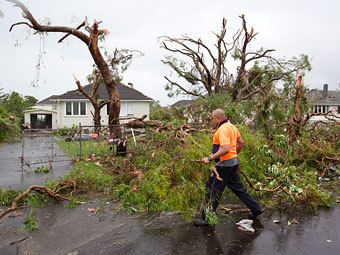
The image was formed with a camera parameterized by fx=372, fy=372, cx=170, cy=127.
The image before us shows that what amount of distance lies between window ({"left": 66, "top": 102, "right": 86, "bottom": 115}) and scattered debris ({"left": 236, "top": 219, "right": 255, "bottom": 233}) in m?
32.7

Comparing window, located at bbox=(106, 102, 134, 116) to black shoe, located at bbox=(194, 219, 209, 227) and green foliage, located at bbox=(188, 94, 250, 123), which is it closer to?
green foliage, located at bbox=(188, 94, 250, 123)

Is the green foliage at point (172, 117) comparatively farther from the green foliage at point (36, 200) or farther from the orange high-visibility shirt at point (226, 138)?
the orange high-visibility shirt at point (226, 138)

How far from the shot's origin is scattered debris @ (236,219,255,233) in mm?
5524

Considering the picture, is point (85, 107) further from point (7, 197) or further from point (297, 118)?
point (7, 197)

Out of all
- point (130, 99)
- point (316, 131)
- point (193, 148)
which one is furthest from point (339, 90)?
point (193, 148)

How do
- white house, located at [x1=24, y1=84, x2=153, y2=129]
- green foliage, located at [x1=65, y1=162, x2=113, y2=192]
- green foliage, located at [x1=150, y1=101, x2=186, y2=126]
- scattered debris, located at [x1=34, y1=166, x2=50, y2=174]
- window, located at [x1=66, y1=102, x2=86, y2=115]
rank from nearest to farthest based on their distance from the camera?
green foliage, located at [x1=65, y1=162, x2=113, y2=192]
scattered debris, located at [x1=34, y1=166, x2=50, y2=174]
green foliage, located at [x1=150, y1=101, x2=186, y2=126]
white house, located at [x1=24, y1=84, x2=153, y2=129]
window, located at [x1=66, y1=102, x2=86, y2=115]

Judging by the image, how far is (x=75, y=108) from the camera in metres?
36.9

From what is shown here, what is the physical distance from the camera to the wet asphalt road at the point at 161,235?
4.93 meters

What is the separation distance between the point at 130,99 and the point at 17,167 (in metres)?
26.3

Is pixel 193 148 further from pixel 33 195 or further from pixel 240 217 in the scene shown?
pixel 33 195

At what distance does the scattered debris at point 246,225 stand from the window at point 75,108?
32.7 metres

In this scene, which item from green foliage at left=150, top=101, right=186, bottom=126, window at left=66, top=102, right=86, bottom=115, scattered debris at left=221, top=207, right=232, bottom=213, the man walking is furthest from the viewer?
window at left=66, top=102, right=86, bottom=115

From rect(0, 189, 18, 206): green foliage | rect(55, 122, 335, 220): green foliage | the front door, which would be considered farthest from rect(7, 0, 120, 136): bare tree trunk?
the front door

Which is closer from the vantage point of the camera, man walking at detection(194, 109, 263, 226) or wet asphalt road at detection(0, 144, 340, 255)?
wet asphalt road at detection(0, 144, 340, 255)
